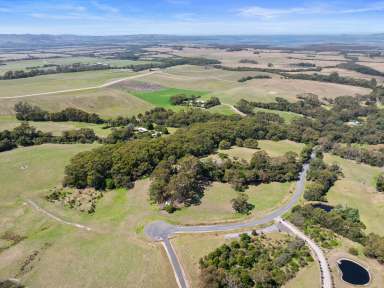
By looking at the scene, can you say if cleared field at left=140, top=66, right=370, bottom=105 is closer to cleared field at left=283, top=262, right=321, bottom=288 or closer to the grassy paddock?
the grassy paddock

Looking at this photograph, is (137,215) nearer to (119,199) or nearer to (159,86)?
(119,199)

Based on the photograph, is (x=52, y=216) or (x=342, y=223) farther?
(x=52, y=216)

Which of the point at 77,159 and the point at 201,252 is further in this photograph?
the point at 77,159

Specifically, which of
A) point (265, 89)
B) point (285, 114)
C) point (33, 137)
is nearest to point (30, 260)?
Answer: point (33, 137)

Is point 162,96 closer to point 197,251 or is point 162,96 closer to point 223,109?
point 223,109

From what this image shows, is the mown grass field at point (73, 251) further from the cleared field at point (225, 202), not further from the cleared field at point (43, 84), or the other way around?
the cleared field at point (43, 84)

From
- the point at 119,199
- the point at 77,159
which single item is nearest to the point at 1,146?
the point at 77,159

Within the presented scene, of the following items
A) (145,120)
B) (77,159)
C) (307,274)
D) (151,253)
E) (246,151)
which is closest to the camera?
(307,274)
